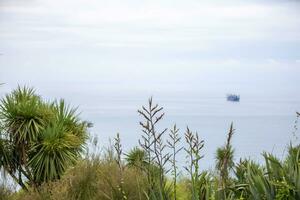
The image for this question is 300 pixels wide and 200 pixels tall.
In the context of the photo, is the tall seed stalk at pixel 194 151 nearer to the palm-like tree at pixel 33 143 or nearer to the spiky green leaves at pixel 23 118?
the palm-like tree at pixel 33 143

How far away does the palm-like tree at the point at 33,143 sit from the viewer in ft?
38.9

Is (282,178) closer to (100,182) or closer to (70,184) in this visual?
(100,182)

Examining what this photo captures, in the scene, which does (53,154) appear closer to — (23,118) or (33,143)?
(33,143)

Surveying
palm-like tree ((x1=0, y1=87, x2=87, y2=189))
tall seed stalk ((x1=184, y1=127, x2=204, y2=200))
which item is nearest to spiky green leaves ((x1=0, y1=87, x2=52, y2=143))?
palm-like tree ((x1=0, y1=87, x2=87, y2=189))

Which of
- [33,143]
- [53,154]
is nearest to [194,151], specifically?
[53,154]

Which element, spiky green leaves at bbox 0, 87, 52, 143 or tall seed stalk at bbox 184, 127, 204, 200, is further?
spiky green leaves at bbox 0, 87, 52, 143

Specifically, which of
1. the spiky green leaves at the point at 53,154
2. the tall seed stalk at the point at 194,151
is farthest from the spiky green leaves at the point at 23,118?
the tall seed stalk at the point at 194,151

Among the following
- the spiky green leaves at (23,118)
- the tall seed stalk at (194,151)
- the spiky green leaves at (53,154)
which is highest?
the spiky green leaves at (23,118)

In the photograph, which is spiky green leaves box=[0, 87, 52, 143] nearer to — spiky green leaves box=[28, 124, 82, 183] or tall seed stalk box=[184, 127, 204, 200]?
spiky green leaves box=[28, 124, 82, 183]

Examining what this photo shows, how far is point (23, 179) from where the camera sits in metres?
12.1

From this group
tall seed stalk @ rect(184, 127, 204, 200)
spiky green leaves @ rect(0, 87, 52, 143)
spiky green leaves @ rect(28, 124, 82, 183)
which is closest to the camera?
tall seed stalk @ rect(184, 127, 204, 200)

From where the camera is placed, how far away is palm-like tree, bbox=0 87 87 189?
11.8 metres

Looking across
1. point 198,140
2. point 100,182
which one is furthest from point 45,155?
point 198,140

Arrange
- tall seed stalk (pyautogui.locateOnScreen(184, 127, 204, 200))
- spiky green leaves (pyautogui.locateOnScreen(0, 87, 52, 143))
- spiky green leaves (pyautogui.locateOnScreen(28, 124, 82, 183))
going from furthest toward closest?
spiky green leaves (pyautogui.locateOnScreen(0, 87, 52, 143))
spiky green leaves (pyautogui.locateOnScreen(28, 124, 82, 183))
tall seed stalk (pyautogui.locateOnScreen(184, 127, 204, 200))
